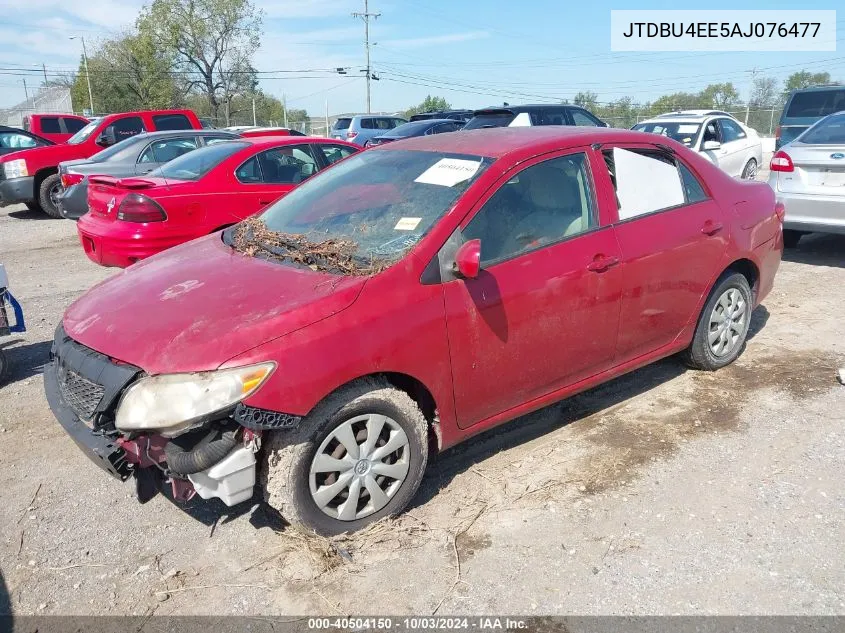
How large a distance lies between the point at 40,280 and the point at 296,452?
6430 mm

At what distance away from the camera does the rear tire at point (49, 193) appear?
1268cm

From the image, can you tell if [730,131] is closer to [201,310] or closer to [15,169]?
[201,310]

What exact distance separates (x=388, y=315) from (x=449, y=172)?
3.31ft

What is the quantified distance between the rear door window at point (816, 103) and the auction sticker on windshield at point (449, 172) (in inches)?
587

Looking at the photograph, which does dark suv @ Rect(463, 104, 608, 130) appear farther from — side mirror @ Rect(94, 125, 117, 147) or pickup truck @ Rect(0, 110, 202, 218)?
pickup truck @ Rect(0, 110, 202, 218)

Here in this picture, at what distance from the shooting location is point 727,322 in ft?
15.7

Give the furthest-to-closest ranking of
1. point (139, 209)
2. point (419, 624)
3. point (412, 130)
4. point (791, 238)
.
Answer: point (412, 130)
point (791, 238)
point (139, 209)
point (419, 624)

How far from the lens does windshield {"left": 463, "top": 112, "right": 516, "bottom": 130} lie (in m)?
12.2

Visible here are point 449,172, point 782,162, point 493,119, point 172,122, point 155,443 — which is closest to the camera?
point 155,443

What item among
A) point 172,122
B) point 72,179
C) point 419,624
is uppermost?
point 172,122

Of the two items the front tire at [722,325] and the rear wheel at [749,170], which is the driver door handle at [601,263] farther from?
the rear wheel at [749,170]

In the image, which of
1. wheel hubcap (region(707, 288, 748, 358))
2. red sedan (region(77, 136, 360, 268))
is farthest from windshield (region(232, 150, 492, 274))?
red sedan (region(77, 136, 360, 268))

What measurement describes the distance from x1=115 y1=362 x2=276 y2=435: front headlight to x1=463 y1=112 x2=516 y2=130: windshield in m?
10.2

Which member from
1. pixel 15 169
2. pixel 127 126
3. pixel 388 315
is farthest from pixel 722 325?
pixel 127 126
